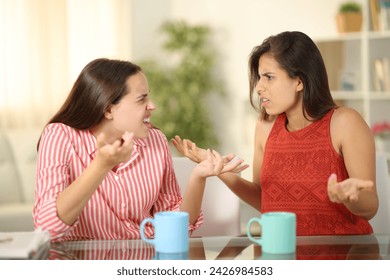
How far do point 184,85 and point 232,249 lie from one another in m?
3.48

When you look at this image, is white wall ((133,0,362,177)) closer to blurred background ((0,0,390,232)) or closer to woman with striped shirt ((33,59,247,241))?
blurred background ((0,0,390,232))

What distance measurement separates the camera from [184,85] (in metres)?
4.67

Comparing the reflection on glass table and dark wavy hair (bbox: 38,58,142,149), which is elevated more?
dark wavy hair (bbox: 38,58,142,149)

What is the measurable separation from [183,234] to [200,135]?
137 inches

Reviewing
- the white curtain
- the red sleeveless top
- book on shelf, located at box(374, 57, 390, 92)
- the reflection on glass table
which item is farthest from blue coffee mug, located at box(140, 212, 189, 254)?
the white curtain

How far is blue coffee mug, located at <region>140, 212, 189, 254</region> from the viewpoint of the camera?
115 centimetres

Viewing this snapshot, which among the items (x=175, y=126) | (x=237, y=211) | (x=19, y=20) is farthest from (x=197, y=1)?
(x=237, y=211)

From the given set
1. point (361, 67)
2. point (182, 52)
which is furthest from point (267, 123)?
point (182, 52)

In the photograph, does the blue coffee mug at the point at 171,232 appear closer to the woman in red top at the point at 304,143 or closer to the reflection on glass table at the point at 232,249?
the reflection on glass table at the point at 232,249

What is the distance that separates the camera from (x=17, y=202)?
3.55m

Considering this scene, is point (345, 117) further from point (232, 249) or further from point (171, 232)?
point (171, 232)

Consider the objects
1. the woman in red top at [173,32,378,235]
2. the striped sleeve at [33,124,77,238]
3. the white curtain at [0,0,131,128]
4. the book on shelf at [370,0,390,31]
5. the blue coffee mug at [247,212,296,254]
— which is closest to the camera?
the blue coffee mug at [247,212,296,254]

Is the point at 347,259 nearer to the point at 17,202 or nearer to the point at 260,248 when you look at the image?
the point at 260,248

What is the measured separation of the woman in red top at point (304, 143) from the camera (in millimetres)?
1609
